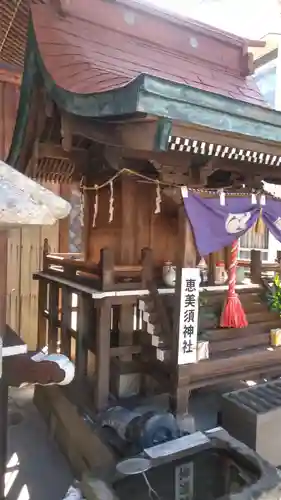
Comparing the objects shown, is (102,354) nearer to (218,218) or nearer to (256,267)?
(218,218)

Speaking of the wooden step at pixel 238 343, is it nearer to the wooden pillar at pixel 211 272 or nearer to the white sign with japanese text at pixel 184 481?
the wooden pillar at pixel 211 272

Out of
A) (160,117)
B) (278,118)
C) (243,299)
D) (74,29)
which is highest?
(74,29)

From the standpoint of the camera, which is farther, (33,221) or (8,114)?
(8,114)

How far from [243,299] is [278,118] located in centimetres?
281

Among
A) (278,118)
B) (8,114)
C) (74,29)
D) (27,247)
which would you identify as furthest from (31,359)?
(27,247)

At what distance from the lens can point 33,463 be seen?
4.96 metres

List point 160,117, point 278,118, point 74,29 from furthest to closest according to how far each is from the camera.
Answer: point 74,29 < point 278,118 < point 160,117

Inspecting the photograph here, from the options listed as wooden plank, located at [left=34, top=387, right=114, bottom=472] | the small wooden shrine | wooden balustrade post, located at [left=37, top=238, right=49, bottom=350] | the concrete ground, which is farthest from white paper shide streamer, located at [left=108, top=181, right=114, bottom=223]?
the concrete ground

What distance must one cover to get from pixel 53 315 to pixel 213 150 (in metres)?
3.98

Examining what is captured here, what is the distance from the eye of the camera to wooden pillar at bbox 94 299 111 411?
4977 mm

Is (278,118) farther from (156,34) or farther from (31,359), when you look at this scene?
(31,359)

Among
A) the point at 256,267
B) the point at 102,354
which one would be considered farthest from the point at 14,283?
the point at 256,267

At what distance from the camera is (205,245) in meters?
4.87

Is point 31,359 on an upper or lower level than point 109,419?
upper
